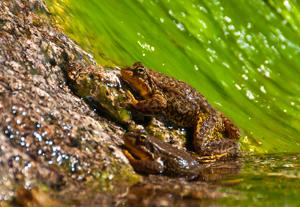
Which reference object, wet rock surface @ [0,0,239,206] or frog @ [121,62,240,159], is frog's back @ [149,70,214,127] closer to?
frog @ [121,62,240,159]

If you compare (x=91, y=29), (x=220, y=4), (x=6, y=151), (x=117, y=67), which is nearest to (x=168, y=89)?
(x=117, y=67)

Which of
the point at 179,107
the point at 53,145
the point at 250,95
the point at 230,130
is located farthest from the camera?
the point at 250,95

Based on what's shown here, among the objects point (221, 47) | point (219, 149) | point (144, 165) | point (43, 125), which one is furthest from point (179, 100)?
point (221, 47)

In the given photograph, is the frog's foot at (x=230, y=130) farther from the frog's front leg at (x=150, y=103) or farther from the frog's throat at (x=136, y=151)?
the frog's throat at (x=136, y=151)

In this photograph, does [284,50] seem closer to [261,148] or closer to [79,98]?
[261,148]

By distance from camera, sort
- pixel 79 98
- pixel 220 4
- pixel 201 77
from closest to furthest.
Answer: pixel 79 98
pixel 201 77
pixel 220 4

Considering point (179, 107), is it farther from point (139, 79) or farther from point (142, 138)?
point (142, 138)

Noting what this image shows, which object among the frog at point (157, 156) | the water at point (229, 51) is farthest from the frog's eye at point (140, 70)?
the frog at point (157, 156)
